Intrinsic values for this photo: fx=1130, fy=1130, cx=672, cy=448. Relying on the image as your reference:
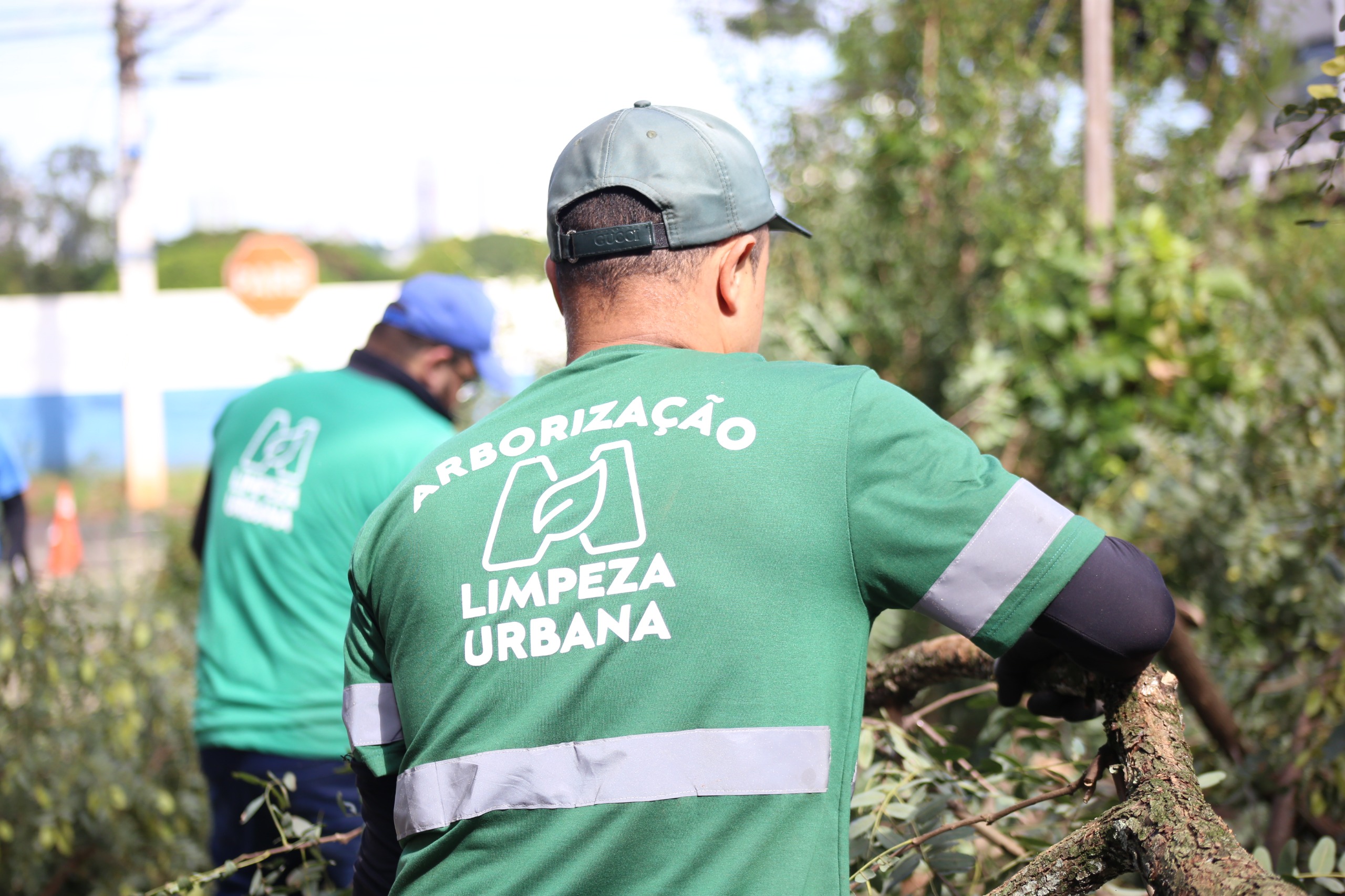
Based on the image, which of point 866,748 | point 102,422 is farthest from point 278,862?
point 102,422

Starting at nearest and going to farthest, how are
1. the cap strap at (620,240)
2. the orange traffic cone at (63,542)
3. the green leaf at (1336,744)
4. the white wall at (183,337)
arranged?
the cap strap at (620,240) < the green leaf at (1336,744) < the orange traffic cone at (63,542) < the white wall at (183,337)

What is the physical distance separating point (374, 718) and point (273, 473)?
1.75 meters

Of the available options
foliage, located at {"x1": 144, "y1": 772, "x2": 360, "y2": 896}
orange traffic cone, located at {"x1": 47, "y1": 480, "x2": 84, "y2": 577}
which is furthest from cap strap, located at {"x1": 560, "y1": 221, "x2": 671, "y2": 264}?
orange traffic cone, located at {"x1": 47, "y1": 480, "x2": 84, "y2": 577}

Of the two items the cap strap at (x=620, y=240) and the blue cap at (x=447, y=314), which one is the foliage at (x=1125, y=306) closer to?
the cap strap at (x=620, y=240)

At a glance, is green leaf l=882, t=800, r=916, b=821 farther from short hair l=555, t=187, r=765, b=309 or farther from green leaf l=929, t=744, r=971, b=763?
short hair l=555, t=187, r=765, b=309

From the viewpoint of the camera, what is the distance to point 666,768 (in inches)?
46.5

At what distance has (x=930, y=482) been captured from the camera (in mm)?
1195

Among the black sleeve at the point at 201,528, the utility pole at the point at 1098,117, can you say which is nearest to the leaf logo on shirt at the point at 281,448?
the black sleeve at the point at 201,528

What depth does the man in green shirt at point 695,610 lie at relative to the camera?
118cm

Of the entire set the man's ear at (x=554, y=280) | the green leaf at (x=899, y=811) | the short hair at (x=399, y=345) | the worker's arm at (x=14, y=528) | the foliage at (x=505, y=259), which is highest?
the foliage at (x=505, y=259)

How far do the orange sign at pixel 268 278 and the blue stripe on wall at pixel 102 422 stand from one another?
15.3ft

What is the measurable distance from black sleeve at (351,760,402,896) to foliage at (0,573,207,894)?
2.43 meters

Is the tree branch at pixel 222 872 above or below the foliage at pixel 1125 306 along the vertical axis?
below

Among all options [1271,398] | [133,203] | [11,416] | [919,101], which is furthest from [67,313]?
[1271,398]
